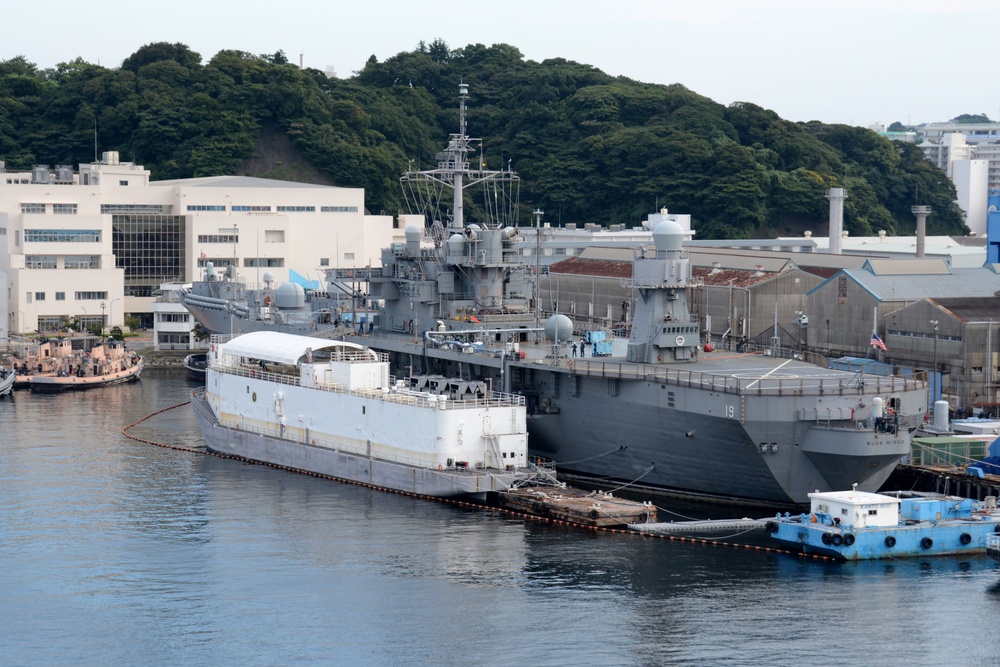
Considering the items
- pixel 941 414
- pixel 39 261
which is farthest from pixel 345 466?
pixel 39 261

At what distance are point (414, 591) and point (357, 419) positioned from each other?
1361cm

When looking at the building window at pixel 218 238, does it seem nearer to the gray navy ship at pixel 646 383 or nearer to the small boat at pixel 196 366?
the small boat at pixel 196 366

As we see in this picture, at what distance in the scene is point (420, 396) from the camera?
156ft

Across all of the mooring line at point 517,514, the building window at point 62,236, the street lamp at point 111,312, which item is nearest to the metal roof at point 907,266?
the mooring line at point 517,514

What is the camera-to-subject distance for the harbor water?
32594mm

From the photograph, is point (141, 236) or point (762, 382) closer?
point (762, 382)

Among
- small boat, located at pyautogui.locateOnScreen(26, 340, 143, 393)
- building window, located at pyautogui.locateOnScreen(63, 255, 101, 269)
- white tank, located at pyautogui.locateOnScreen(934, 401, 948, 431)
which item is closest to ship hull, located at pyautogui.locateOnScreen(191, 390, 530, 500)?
white tank, located at pyautogui.locateOnScreen(934, 401, 948, 431)

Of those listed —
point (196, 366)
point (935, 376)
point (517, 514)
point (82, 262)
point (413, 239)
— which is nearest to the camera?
point (517, 514)

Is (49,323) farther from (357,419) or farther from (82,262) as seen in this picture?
(357,419)

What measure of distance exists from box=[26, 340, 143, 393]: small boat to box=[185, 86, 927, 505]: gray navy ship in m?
20.0

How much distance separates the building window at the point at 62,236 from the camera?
284ft

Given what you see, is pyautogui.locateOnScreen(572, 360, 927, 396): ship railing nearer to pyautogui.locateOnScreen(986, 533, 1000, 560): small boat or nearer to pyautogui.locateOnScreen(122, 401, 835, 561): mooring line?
pyautogui.locateOnScreen(122, 401, 835, 561): mooring line

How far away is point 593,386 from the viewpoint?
48.0 m

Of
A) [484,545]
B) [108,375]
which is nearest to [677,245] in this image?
[484,545]
